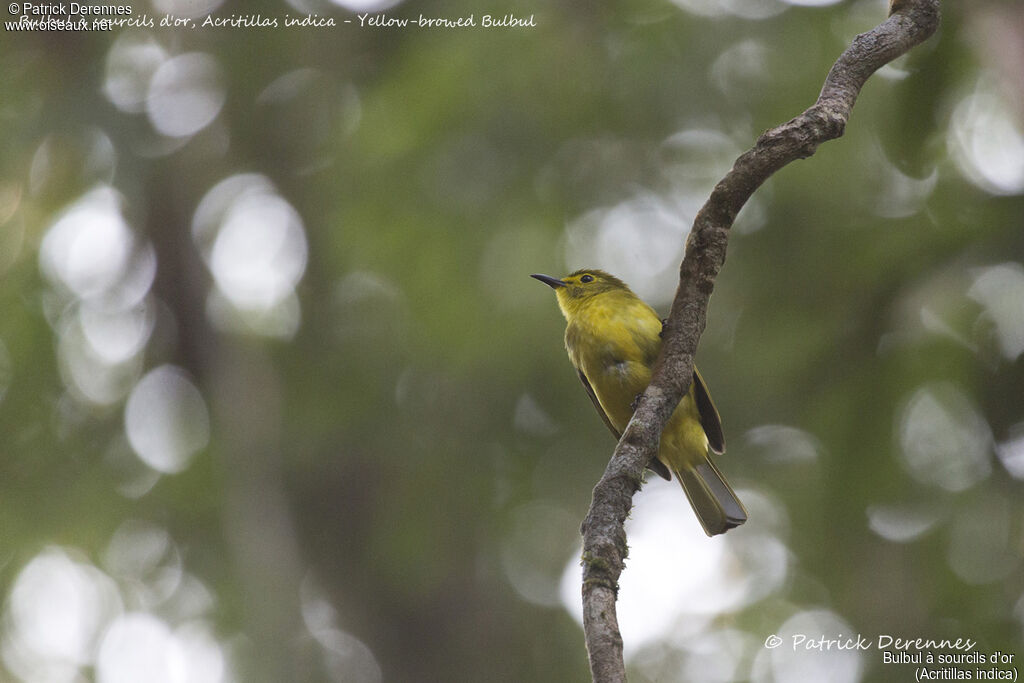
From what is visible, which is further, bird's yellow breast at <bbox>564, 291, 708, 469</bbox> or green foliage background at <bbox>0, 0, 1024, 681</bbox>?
green foliage background at <bbox>0, 0, 1024, 681</bbox>

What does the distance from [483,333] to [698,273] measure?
457 cm

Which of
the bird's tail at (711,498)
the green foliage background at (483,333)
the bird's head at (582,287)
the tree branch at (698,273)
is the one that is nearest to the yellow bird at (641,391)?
the bird's tail at (711,498)

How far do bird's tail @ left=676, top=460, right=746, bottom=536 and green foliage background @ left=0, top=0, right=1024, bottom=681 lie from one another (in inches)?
55.0

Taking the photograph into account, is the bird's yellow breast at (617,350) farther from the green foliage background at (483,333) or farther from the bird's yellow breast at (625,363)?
the green foliage background at (483,333)

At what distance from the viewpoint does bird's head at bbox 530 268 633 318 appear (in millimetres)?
4816

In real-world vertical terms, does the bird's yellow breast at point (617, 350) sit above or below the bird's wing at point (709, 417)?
above

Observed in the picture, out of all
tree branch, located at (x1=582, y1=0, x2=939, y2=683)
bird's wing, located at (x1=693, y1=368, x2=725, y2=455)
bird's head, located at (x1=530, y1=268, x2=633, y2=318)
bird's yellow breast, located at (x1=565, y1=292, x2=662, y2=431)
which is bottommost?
tree branch, located at (x1=582, y1=0, x2=939, y2=683)

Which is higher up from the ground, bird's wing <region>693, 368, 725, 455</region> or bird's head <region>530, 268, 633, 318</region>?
bird's head <region>530, 268, 633, 318</region>

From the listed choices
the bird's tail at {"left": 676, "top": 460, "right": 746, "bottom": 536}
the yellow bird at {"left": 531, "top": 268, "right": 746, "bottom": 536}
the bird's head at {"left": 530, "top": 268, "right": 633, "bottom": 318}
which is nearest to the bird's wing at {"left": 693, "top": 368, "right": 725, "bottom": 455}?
the yellow bird at {"left": 531, "top": 268, "right": 746, "bottom": 536}

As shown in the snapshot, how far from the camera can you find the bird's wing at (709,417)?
4.00 m

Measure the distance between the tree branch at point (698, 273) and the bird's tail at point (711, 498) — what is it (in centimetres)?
193

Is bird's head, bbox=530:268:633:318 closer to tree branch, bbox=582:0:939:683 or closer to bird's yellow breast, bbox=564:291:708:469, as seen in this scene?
bird's yellow breast, bbox=564:291:708:469

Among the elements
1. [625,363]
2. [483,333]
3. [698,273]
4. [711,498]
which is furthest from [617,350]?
[483,333]

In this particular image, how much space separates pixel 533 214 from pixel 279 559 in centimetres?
320
